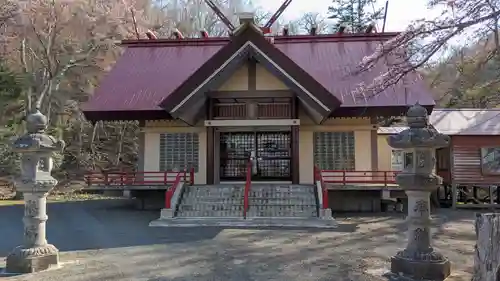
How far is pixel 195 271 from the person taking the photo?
23.1 ft

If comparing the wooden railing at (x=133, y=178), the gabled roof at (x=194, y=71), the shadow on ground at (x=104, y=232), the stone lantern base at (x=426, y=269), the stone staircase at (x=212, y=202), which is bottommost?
the shadow on ground at (x=104, y=232)

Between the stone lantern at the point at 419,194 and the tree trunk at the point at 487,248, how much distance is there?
1.47 m

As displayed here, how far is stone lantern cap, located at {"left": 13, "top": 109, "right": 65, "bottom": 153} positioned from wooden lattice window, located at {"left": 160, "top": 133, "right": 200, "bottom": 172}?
366 inches

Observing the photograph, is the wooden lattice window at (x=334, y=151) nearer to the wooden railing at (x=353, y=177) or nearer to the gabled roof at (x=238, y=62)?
the wooden railing at (x=353, y=177)

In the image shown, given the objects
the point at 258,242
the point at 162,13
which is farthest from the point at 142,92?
the point at 162,13

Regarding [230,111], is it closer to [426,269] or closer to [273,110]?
[273,110]

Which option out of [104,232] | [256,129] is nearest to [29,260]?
[104,232]

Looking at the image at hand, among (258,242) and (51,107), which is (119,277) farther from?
(51,107)

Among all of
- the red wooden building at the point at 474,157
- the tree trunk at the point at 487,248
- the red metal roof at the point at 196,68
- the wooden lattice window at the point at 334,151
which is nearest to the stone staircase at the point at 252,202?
the wooden lattice window at the point at 334,151

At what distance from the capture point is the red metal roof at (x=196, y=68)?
53.7 ft

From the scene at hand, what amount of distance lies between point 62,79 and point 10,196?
8.41m

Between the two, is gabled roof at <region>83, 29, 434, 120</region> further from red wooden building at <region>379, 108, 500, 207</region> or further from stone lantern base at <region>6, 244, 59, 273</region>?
stone lantern base at <region>6, 244, 59, 273</region>

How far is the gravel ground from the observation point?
6.89 m

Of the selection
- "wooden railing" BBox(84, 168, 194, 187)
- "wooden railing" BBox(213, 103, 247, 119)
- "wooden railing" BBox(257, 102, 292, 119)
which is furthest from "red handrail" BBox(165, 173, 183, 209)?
"wooden railing" BBox(257, 102, 292, 119)
